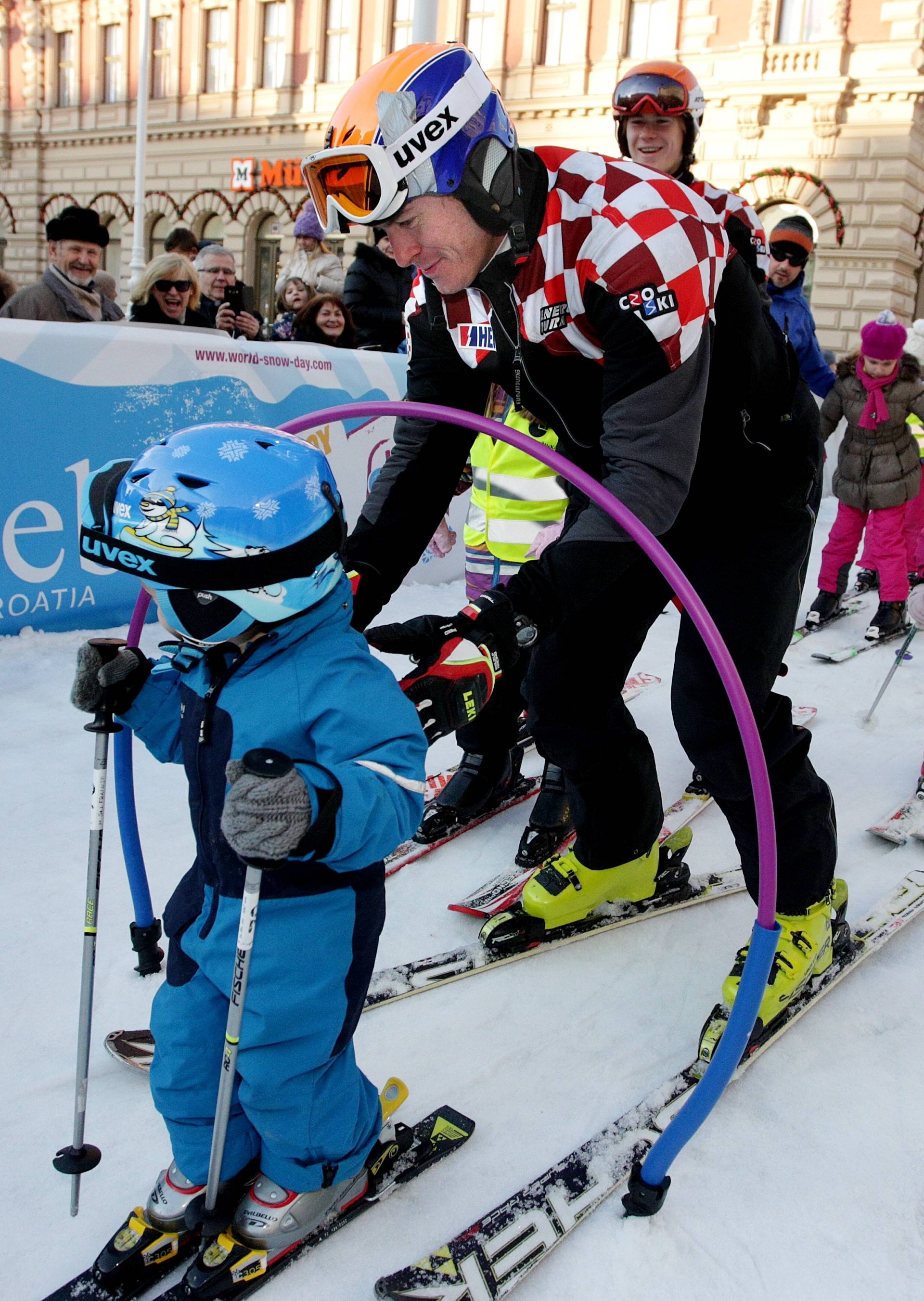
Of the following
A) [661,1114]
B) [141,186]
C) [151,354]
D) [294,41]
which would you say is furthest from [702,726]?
[294,41]

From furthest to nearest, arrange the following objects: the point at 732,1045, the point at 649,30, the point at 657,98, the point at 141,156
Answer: the point at 649,30 < the point at 141,156 < the point at 657,98 < the point at 732,1045

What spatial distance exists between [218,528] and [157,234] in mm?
33709

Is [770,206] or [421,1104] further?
[770,206]

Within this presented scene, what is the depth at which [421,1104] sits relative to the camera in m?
2.29

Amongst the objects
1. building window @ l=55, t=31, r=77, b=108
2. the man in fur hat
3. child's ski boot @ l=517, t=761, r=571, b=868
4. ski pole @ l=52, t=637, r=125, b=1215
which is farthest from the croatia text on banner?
building window @ l=55, t=31, r=77, b=108

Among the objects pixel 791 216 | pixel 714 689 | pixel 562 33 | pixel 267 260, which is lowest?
pixel 714 689

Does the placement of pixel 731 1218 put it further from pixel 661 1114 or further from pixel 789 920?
pixel 789 920

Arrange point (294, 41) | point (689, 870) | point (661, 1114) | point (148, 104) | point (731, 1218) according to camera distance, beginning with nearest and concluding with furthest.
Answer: point (731, 1218) → point (661, 1114) → point (689, 870) → point (294, 41) → point (148, 104)

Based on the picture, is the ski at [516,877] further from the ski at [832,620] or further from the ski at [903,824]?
the ski at [832,620]

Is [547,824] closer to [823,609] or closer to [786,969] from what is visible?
[786,969]

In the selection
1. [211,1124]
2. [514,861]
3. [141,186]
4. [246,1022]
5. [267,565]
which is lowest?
[514,861]

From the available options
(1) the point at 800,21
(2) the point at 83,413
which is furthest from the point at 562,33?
(2) the point at 83,413

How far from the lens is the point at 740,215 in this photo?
274cm

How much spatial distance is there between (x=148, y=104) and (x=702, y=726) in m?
34.4
